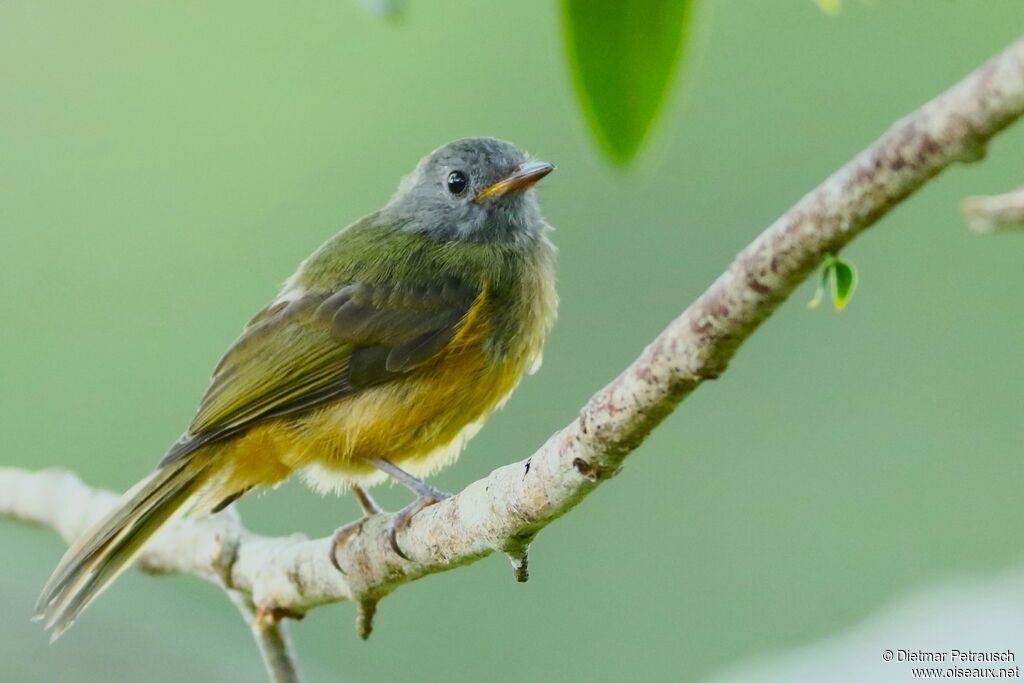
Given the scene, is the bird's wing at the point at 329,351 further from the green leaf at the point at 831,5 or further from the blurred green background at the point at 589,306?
the green leaf at the point at 831,5

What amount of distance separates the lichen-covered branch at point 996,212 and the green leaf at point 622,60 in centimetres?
41

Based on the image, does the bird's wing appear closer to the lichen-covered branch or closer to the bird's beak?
the bird's beak

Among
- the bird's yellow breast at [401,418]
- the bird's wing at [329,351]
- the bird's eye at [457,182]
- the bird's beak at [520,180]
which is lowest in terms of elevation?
the bird's yellow breast at [401,418]

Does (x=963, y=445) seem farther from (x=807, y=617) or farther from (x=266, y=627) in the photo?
(x=266, y=627)

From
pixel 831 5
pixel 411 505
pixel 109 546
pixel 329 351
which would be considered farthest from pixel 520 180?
pixel 831 5

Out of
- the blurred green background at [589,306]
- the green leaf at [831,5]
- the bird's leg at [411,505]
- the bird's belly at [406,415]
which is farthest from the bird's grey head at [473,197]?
the green leaf at [831,5]

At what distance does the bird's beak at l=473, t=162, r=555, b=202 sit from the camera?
429 centimetres

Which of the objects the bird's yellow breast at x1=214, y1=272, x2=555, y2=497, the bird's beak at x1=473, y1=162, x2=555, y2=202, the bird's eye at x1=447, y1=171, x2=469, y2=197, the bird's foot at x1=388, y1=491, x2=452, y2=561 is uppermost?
the bird's eye at x1=447, y1=171, x2=469, y2=197

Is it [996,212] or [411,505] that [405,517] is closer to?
[411,505]

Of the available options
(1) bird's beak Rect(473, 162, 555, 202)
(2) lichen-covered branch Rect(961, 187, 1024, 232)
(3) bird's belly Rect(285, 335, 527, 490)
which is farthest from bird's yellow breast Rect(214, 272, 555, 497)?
(2) lichen-covered branch Rect(961, 187, 1024, 232)

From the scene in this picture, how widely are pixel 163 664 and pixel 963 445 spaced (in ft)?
14.6

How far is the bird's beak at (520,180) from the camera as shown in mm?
4285

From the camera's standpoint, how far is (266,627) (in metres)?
3.82

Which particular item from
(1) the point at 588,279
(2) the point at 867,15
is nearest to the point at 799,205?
(1) the point at 588,279
